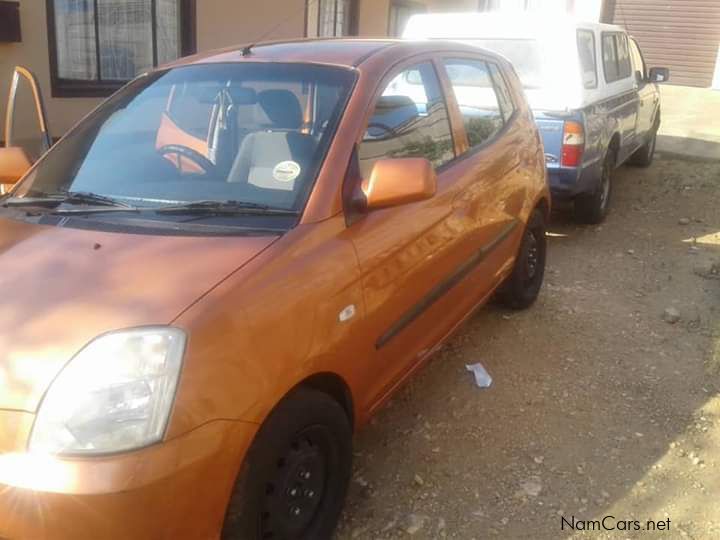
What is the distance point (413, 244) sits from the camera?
300 centimetres

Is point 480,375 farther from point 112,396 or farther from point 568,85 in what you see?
point 568,85

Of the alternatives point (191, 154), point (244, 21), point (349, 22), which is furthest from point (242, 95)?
point (349, 22)

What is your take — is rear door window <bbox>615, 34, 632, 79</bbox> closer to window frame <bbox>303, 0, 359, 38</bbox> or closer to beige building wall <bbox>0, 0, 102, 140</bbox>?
window frame <bbox>303, 0, 359, 38</bbox>

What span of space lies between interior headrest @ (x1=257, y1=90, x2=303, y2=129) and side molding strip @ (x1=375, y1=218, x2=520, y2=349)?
897 millimetres

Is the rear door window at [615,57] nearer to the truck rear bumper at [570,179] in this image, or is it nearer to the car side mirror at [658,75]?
the car side mirror at [658,75]

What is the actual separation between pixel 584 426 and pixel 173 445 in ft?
7.53

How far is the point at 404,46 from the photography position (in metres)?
3.34

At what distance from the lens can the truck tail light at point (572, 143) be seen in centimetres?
602

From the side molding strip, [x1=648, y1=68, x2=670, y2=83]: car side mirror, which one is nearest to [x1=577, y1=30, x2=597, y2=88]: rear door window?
[x1=648, y1=68, x2=670, y2=83]: car side mirror

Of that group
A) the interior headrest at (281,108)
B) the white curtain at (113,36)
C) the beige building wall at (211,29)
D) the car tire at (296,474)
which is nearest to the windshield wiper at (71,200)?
the interior headrest at (281,108)

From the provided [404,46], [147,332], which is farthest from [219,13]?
[147,332]

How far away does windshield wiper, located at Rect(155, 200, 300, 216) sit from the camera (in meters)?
2.53

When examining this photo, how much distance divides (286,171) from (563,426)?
189 centimetres

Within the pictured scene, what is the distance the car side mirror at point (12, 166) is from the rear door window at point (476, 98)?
6.84 feet
